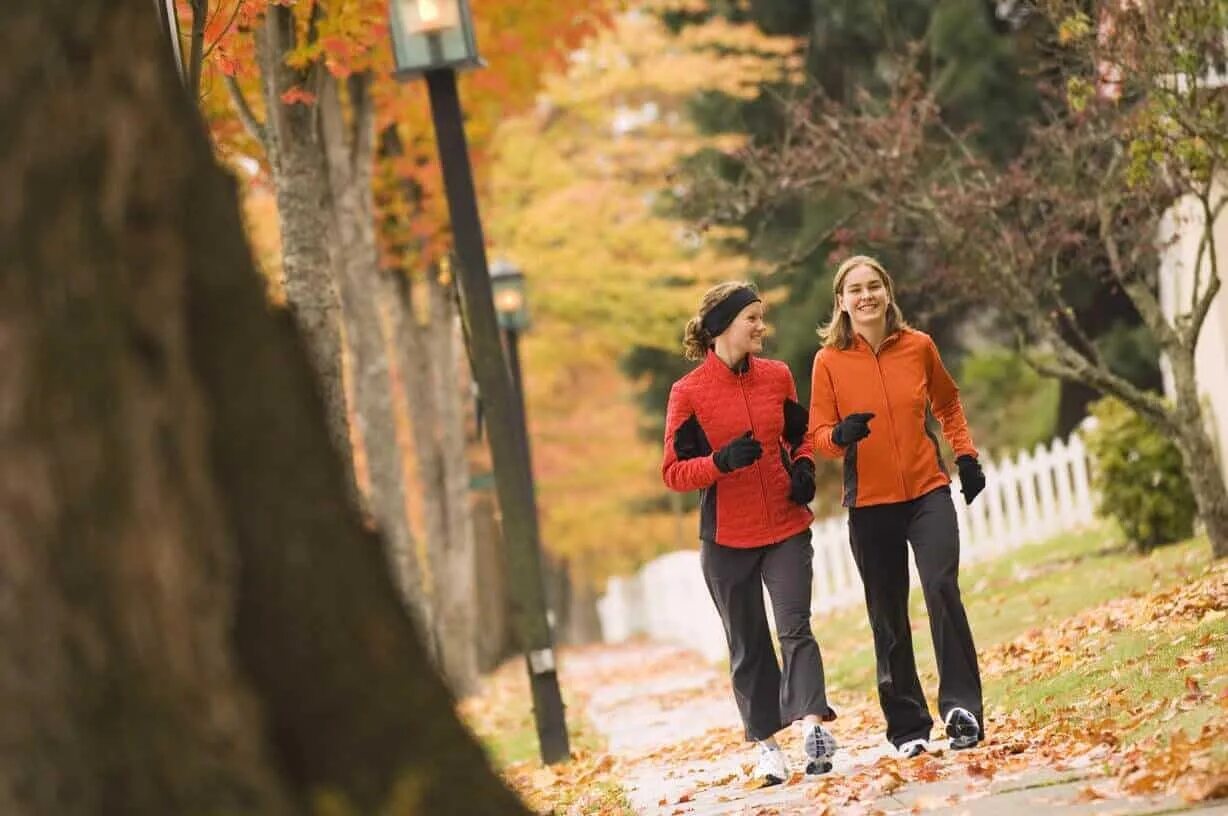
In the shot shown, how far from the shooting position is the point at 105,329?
3592 mm

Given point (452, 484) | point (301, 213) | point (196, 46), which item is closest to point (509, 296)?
point (452, 484)

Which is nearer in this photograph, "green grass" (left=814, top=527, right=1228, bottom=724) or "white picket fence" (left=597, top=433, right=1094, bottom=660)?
"green grass" (left=814, top=527, right=1228, bottom=724)

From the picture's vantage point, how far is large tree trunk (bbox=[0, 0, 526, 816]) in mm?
3516

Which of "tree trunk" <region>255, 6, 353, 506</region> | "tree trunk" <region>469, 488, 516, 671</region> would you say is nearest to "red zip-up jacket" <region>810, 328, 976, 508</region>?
"tree trunk" <region>255, 6, 353, 506</region>

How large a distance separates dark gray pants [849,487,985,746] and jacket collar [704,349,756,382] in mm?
711

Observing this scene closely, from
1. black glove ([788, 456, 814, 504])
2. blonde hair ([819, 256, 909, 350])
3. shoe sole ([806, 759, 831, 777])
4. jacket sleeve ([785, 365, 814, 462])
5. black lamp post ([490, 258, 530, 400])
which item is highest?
black lamp post ([490, 258, 530, 400])

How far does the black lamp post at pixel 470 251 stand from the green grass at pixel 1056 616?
8.15ft

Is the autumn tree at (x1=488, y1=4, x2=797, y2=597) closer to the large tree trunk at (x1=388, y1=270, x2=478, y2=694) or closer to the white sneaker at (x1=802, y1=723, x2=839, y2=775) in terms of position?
the large tree trunk at (x1=388, y1=270, x2=478, y2=694)

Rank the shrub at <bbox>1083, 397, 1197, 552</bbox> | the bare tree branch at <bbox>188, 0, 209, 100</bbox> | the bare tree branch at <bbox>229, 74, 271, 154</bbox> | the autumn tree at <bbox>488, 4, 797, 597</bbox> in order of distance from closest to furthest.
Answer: the bare tree branch at <bbox>188, 0, 209, 100</bbox>
the bare tree branch at <bbox>229, 74, 271, 154</bbox>
the shrub at <bbox>1083, 397, 1197, 552</bbox>
the autumn tree at <bbox>488, 4, 797, 597</bbox>

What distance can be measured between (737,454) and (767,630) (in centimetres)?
88

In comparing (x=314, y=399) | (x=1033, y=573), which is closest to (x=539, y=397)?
(x=1033, y=573)

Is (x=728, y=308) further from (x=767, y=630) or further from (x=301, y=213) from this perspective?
(x=301, y=213)

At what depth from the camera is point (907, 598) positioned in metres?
7.96

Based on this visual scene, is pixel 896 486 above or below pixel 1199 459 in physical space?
above
